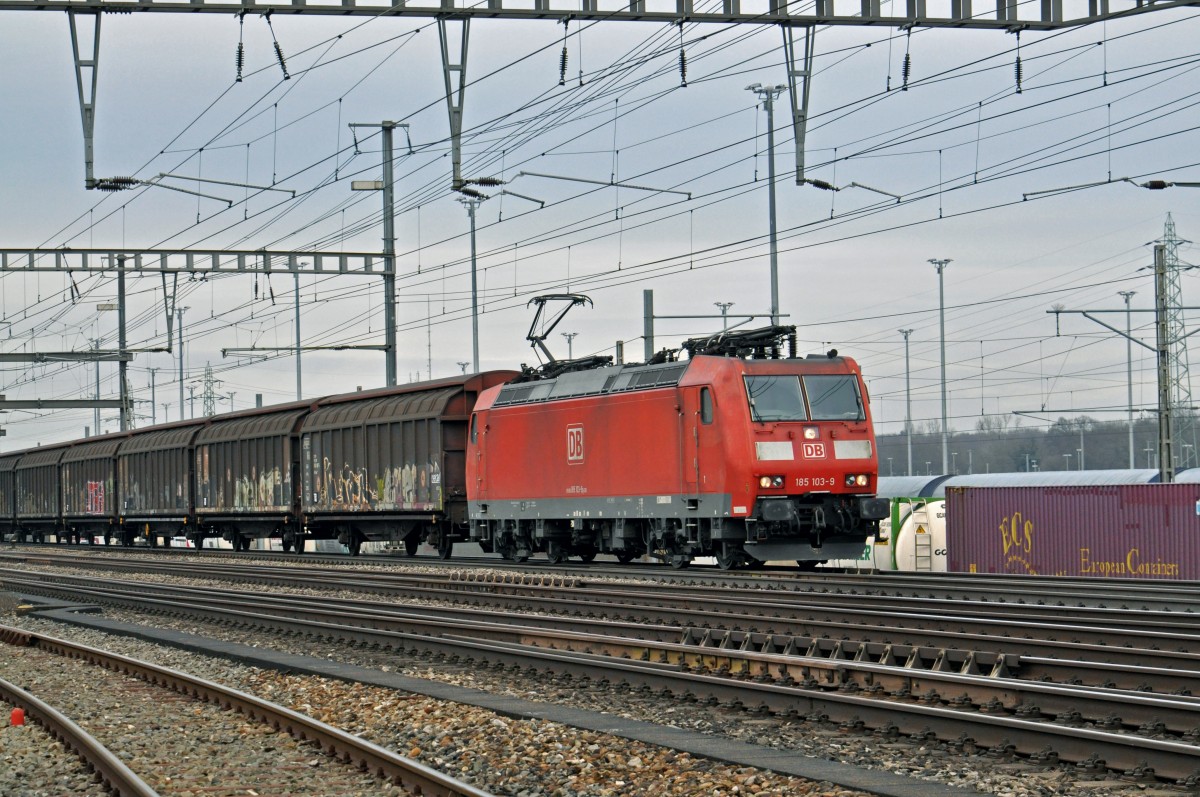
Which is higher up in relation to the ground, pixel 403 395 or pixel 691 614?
pixel 403 395

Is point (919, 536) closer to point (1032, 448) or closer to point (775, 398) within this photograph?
point (775, 398)

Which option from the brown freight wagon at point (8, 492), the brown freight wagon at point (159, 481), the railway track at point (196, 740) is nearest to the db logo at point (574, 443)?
the railway track at point (196, 740)

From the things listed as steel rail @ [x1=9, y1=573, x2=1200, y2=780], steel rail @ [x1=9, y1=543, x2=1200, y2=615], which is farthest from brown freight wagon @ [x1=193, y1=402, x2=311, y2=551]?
steel rail @ [x1=9, y1=573, x2=1200, y2=780]

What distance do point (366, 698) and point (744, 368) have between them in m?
12.3

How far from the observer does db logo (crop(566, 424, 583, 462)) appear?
89.8 feet

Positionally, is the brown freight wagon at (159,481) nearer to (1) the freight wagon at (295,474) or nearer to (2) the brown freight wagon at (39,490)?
(1) the freight wagon at (295,474)

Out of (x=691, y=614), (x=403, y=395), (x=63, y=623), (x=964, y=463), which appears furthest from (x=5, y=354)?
(x=964, y=463)

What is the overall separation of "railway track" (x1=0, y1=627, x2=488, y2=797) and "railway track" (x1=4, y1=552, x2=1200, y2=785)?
10.3ft

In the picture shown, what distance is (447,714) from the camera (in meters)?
11.7

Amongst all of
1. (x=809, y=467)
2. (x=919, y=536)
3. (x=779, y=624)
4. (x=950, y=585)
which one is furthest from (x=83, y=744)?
(x=919, y=536)

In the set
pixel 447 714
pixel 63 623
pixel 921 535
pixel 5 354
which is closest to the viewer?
pixel 447 714

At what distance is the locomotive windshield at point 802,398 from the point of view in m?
23.7

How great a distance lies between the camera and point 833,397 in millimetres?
24453

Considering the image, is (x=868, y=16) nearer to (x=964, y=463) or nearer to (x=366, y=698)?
(x=366, y=698)
